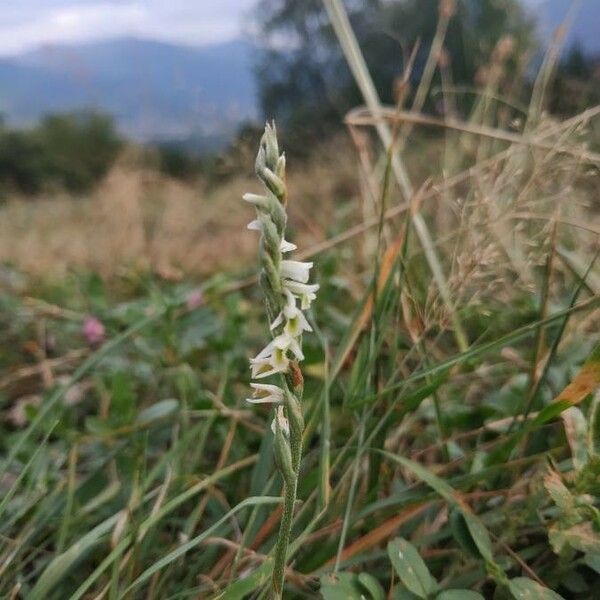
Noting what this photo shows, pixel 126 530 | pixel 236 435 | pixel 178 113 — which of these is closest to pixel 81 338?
pixel 236 435

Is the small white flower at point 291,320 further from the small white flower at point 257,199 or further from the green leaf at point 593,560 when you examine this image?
the green leaf at point 593,560

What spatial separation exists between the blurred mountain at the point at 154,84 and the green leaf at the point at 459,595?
213 cm

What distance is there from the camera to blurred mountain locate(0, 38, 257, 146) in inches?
128

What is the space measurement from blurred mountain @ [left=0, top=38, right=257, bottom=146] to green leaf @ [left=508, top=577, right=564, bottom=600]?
2133 mm

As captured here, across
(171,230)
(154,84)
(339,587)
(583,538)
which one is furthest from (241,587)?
(154,84)

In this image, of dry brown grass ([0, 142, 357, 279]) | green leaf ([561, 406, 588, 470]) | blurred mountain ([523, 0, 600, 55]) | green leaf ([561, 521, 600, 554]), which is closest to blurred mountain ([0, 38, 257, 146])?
dry brown grass ([0, 142, 357, 279])

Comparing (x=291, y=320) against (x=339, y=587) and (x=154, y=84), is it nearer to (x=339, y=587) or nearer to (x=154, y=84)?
(x=339, y=587)

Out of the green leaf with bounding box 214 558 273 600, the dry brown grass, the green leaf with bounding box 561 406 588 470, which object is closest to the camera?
the green leaf with bounding box 214 558 273 600

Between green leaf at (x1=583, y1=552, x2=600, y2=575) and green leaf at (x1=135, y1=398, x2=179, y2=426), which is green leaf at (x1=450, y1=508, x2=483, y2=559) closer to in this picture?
green leaf at (x1=583, y1=552, x2=600, y2=575)

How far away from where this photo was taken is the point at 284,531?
45 centimetres

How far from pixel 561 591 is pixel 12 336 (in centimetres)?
127

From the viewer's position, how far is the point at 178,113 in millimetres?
5199

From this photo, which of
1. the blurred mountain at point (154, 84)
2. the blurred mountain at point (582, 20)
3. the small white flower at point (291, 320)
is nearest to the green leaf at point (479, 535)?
the small white flower at point (291, 320)

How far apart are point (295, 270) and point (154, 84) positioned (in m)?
4.56
